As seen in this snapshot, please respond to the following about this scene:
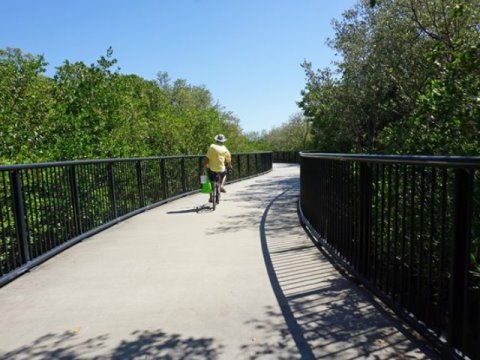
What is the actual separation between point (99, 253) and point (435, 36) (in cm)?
905

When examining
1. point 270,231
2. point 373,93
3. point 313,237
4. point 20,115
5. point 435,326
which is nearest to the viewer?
point 435,326

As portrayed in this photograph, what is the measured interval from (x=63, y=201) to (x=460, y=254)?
A: 17.2ft

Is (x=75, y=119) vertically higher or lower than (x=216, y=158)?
higher

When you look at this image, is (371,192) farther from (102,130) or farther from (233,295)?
(102,130)

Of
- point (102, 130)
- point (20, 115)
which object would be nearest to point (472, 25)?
point (102, 130)

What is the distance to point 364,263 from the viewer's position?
4.01 m

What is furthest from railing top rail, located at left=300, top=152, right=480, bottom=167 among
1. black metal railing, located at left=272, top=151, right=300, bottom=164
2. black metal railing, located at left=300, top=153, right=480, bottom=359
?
black metal railing, located at left=272, top=151, right=300, bottom=164

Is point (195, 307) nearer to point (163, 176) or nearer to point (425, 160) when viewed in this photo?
point (425, 160)

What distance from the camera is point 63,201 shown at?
5.99 metres

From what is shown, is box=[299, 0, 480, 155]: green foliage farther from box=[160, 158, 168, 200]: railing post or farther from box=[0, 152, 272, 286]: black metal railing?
box=[160, 158, 168, 200]: railing post

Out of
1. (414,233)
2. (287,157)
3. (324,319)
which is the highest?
(414,233)

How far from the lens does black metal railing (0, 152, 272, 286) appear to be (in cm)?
472

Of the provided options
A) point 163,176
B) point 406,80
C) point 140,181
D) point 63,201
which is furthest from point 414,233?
point 406,80

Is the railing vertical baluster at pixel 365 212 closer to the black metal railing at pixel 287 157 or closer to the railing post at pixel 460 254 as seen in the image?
the railing post at pixel 460 254
